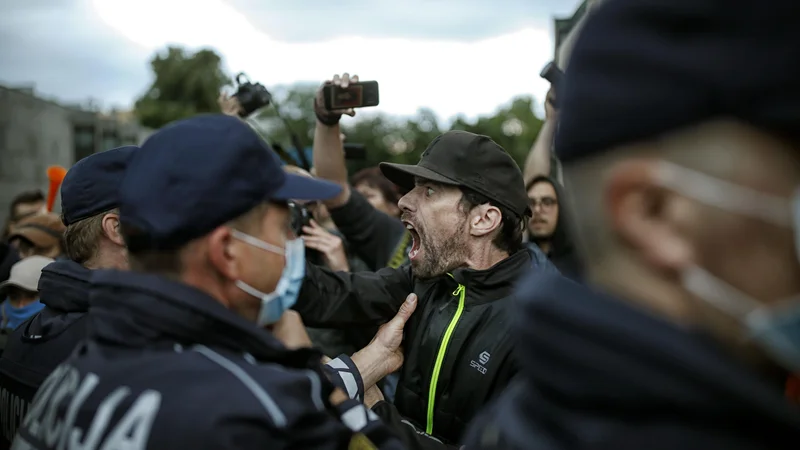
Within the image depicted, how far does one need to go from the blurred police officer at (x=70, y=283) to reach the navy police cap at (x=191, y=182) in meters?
1.11

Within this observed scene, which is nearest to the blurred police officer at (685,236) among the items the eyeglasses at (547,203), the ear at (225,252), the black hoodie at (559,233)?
the ear at (225,252)

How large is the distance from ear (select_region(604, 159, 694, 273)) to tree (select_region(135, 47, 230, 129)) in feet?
186

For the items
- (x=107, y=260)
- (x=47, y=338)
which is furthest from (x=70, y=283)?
(x=107, y=260)

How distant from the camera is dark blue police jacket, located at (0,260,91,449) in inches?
103

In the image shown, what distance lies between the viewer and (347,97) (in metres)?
4.29

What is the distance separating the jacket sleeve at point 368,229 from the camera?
446cm

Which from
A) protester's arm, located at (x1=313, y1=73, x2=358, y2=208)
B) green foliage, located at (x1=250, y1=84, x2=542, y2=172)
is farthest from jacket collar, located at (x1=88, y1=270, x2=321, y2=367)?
green foliage, located at (x1=250, y1=84, x2=542, y2=172)

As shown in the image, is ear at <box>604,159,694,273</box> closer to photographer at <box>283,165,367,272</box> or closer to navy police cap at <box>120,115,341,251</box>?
navy police cap at <box>120,115,341,251</box>

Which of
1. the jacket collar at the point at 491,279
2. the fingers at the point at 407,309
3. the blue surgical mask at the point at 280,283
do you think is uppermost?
the blue surgical mask at the point at 280,283

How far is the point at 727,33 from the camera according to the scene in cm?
98

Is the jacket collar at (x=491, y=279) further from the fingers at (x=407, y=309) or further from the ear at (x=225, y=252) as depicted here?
the ear at (x=225, y=252)

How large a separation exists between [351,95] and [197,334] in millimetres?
2886

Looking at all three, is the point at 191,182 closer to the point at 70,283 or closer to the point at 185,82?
the point at 70,283

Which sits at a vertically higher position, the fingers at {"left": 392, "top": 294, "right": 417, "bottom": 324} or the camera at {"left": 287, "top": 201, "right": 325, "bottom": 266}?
the fingers at {"left": 392, "top": 294, "right": 417, "bottom": 324}
